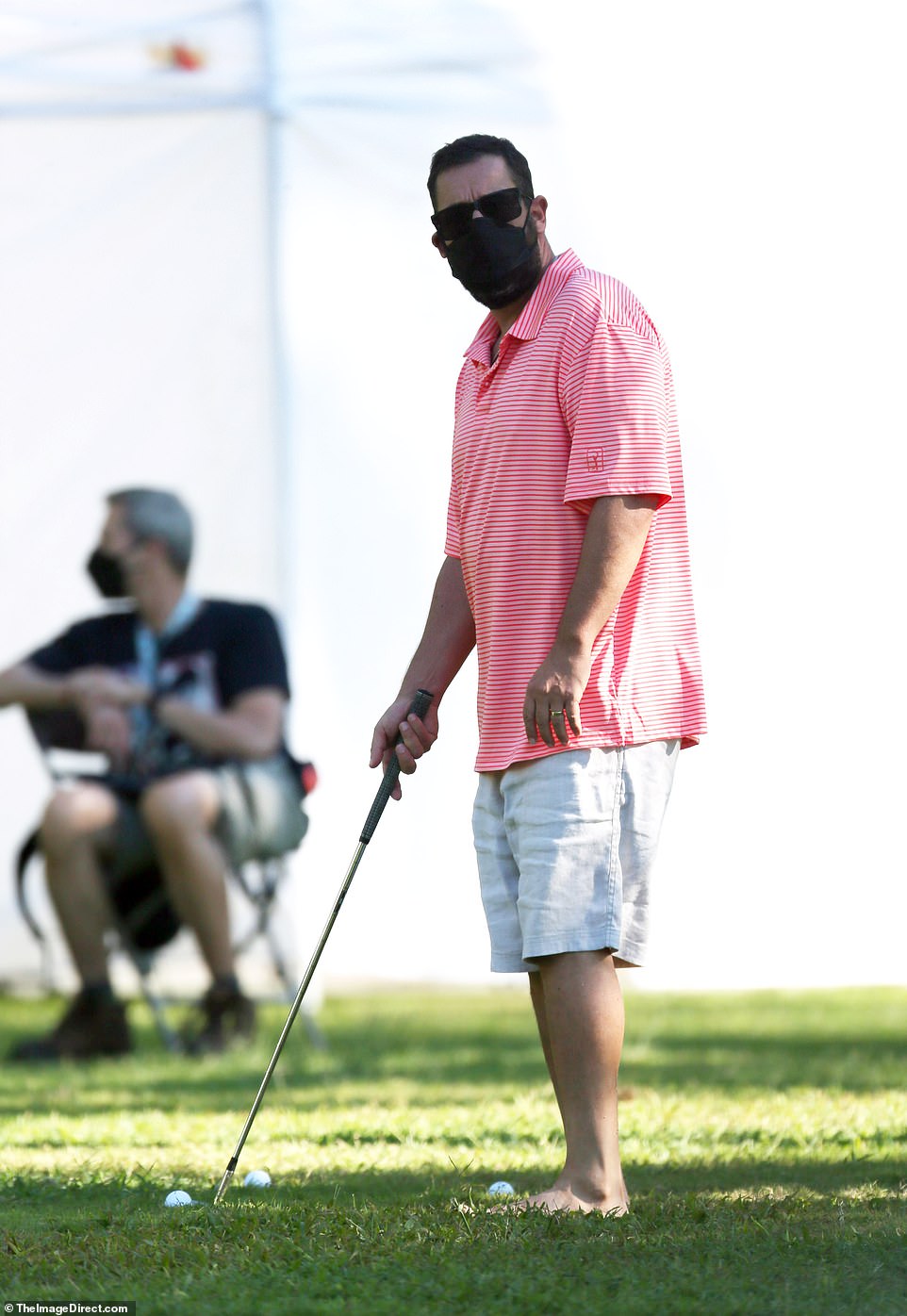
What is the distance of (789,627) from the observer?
564 centimetres

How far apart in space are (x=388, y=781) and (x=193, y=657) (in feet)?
8.35

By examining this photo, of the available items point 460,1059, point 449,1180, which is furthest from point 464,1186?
point 460,1059

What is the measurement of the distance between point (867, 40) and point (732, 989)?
3.32m

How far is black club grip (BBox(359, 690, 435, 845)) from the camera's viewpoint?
2656 millimetres

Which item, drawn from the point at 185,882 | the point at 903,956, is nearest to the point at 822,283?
the point at 903,956

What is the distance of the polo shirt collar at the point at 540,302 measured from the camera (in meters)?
2.58

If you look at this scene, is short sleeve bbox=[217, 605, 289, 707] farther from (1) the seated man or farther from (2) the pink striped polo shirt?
(2) the pink striped polo shirt

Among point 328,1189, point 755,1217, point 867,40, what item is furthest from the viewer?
point 867,40

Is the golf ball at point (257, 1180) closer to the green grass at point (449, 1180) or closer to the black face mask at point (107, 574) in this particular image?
the green grass at point (449, 1180)

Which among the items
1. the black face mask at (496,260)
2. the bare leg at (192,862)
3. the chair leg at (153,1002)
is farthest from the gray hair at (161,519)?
the black face mask at (496,260)

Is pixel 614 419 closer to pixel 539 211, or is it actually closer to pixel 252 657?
pixel 539 211

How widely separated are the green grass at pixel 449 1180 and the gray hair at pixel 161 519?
137 cm

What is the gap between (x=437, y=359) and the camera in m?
5.68

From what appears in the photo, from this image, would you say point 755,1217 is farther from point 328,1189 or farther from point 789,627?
point 789,627
